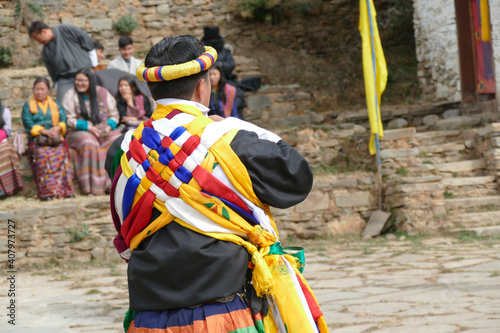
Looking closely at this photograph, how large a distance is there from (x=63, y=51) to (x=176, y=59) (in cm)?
731

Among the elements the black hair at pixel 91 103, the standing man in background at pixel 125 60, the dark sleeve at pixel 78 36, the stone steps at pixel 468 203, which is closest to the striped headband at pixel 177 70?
the black hair at pixel 91 103

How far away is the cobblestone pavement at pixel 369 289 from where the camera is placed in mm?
4344

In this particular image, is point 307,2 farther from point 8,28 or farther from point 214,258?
point 214,258

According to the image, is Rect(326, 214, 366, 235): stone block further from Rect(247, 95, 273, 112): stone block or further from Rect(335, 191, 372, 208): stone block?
Rect(247, 95, 273, 112): stone block

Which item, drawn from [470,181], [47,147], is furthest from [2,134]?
[470,181]

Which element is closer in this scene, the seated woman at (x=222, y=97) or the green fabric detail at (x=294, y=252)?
the green fabric detail at (x=294, y=252)

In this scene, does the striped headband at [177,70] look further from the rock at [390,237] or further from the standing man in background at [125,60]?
the standing man in background at [125,60]

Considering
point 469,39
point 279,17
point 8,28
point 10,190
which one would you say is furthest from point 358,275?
point 8,28

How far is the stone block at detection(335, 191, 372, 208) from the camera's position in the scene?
8.24 meters

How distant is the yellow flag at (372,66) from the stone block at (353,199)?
571mm

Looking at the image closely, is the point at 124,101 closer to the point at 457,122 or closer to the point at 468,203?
the point at 468,203

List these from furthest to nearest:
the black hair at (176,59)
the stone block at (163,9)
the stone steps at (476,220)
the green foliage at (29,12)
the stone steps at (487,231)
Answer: the stone block at (163,9) → the green foliage at (29,12) → the stone steps at (476,220) → the stone steps at (487,231) → the black hair at (176,59)

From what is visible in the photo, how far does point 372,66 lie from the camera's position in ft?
27.9

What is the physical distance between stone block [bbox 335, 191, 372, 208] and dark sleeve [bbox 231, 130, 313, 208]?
6091mm
